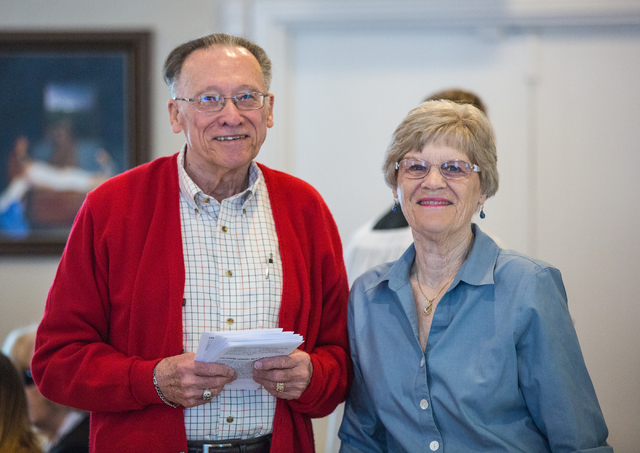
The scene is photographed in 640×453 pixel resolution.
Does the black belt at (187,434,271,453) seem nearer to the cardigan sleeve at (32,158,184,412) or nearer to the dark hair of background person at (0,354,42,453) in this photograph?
the cardigan sleeve at (32,158,184,412)

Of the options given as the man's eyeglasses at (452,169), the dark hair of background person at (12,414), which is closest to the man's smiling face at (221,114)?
the man's eyeglasses at (452,169)

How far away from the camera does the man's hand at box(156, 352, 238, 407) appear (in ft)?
5.09

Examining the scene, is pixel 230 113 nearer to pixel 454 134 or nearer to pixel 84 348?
pixel 454 134

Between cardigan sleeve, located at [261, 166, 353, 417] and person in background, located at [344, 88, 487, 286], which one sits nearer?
cardigan sleeve, located at [261, 166, 353, 417]

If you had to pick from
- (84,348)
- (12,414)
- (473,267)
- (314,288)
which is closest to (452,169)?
(473,267)

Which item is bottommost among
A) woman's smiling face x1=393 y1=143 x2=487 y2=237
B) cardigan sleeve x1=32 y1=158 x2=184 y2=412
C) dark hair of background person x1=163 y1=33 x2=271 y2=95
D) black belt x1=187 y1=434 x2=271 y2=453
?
black belt x1=187 y1=434 x2=271 y2=453

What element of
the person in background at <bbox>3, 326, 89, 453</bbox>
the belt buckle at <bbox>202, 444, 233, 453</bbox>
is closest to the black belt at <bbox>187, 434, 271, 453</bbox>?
the belt buckle at <bbox>202, 444, 233, 453</bbox>

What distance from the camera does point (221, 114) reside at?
174 cm

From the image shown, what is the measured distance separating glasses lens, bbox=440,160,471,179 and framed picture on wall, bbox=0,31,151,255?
2.19 m

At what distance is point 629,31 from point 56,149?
3.12 meters

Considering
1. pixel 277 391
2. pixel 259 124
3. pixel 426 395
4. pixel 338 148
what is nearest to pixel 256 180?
pixel 259 124

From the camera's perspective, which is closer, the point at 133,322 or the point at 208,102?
the point at 133,322

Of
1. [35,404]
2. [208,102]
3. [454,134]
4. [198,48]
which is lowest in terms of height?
[35,404]

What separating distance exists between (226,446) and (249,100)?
3.15 ft
